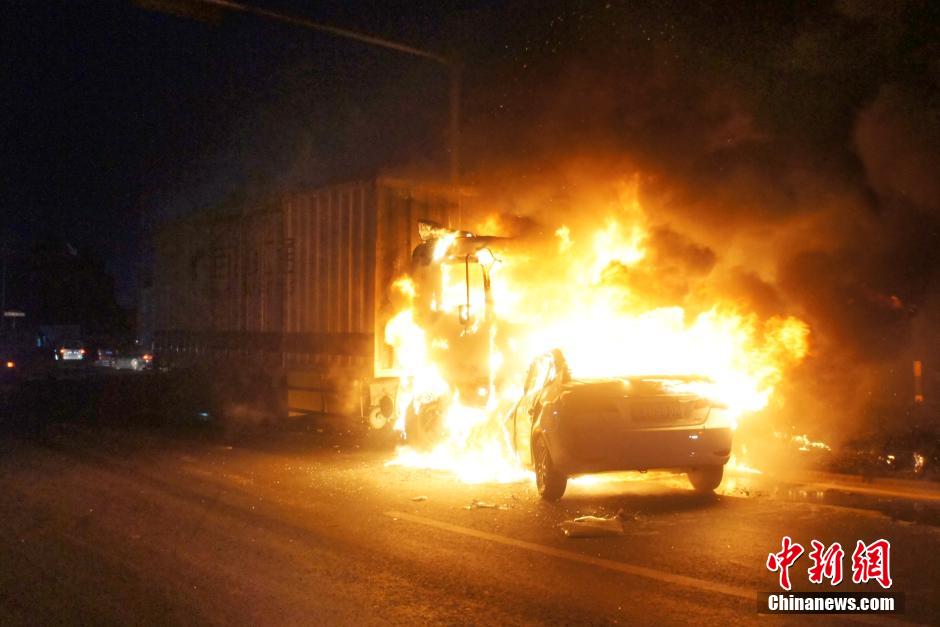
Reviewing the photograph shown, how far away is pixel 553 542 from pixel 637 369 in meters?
4.99

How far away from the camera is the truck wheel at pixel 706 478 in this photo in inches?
357

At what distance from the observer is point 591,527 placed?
7664 mm

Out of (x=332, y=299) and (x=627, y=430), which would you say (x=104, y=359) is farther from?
(x=627, y=430)

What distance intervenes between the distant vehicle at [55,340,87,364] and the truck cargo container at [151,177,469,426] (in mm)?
24434

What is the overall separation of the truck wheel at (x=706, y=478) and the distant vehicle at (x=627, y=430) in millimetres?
11

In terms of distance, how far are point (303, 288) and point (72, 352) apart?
3098 cm

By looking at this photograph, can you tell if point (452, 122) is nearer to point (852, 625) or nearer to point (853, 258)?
point (853, 258)

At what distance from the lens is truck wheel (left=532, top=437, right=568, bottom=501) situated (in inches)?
348

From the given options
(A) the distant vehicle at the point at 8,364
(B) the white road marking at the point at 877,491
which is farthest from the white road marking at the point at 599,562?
(A) the distant vehicle at the point at 8,364

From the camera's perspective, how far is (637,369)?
11.8 metres

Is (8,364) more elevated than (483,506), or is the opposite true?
(8,364)

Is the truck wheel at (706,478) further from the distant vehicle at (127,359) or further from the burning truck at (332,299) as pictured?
the distant vehicle at (127,359)

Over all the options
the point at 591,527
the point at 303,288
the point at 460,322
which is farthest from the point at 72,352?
the point at 591,527

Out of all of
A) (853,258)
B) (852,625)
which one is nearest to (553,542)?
(852,625)
